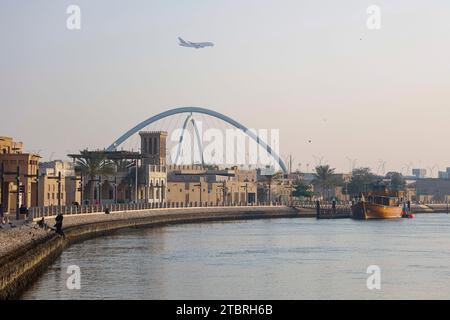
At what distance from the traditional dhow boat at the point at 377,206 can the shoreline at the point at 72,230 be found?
17.0 m

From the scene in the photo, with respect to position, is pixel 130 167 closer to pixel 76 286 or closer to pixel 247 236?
pixel 247 236

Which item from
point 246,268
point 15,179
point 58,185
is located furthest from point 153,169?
point 246,268

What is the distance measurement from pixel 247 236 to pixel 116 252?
3304 cm

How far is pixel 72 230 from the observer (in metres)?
94.5

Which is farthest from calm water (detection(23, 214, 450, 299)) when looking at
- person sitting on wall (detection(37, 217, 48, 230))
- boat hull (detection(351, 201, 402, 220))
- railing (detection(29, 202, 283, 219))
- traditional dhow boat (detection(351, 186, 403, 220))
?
traditional dhow boat (detection(351, 186, 403, 220))

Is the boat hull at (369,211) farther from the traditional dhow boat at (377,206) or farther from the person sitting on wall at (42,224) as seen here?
the person sitting on wall at (42,224)

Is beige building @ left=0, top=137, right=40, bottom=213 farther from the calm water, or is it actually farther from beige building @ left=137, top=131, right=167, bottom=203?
beige building @ left=137, top=131, right=167, bottom=203

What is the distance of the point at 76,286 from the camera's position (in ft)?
186

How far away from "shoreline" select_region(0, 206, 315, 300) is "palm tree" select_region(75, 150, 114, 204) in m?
9.64

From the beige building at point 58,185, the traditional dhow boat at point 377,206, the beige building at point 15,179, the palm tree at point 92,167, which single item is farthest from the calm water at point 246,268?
the traditional dhow boat at point 377,206

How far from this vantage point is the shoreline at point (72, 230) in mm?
53466

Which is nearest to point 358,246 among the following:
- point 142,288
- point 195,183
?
point 142,288

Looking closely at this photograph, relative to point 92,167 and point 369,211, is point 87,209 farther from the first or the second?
point 369,211

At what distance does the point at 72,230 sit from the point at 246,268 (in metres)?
29.1
